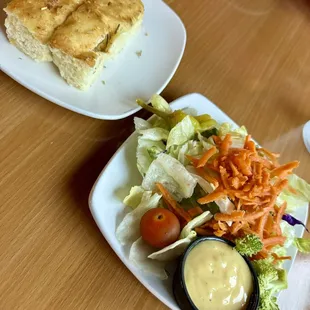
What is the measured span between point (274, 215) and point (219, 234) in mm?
218

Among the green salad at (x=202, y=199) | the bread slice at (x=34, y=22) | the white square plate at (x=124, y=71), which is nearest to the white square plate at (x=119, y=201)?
the green salad at (x=202, y=199)

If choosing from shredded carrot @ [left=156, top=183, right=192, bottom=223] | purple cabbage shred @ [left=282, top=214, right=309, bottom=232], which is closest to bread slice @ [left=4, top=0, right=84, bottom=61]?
shredded carrot @ [left=156, top=183, right=192, bottom=223]

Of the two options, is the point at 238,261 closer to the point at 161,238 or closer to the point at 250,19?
the point at 161,238

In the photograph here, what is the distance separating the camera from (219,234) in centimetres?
111

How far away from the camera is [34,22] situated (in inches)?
49.0

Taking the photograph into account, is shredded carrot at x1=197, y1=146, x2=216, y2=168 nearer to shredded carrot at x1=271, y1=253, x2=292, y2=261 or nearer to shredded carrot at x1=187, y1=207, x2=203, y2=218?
shredded carrot at x1=187, y1=207, x2=203, y2=218

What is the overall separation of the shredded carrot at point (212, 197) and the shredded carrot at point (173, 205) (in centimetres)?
5

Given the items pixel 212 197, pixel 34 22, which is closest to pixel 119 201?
pixel 212 197

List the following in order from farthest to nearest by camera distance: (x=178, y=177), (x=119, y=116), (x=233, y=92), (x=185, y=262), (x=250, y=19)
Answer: (x=250, y=19)
(x=233, y=92)
(x=119, y=116)
(x=178, y=177)
(x=185, y=262)

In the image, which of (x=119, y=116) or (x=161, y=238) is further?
(x=119, y=116)

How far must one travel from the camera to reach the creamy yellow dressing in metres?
1.00

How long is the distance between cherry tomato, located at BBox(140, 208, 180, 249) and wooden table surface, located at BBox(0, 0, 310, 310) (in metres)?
0.12

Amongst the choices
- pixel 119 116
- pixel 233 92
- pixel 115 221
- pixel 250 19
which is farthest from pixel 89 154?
pixel 250 19

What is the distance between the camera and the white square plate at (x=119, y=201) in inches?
41.9
